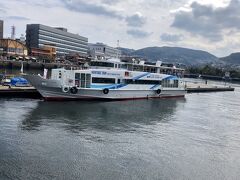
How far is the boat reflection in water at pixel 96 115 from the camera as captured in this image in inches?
1129

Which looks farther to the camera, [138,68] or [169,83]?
[169,83]

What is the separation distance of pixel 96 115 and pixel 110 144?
1125 centimetres

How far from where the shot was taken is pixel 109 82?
149ft

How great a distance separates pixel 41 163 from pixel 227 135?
A: 17.2 m

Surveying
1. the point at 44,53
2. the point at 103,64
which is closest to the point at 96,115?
the point at 103,64

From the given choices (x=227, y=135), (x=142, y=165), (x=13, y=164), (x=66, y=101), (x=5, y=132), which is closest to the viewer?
(x=13, y=164)

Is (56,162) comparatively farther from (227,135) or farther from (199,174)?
(227,135)

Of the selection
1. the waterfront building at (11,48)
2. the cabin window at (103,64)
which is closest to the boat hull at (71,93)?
the cabin window at (103,64)

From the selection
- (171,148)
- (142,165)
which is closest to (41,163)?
(142,165)

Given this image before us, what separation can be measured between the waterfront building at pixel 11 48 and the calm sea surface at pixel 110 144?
103943 mm

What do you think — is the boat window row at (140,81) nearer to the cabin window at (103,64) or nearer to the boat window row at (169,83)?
the boat window row at (169,83)

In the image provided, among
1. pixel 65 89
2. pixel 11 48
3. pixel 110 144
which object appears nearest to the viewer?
pixel 110 144

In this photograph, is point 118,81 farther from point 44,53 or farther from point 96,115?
point 44,53

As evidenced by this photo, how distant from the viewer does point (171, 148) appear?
23.5m
